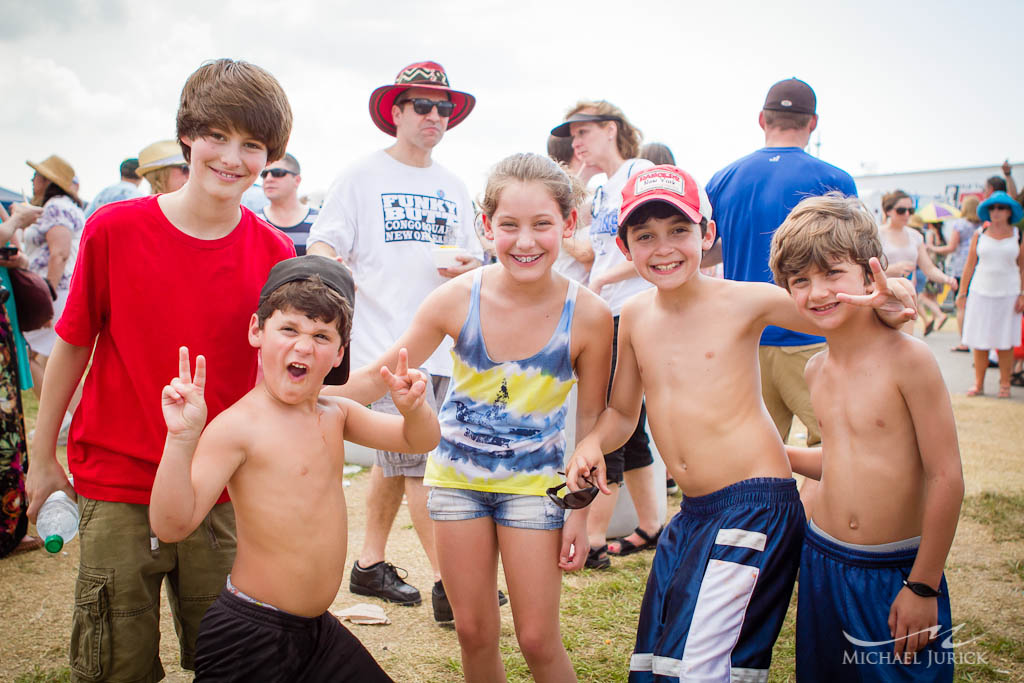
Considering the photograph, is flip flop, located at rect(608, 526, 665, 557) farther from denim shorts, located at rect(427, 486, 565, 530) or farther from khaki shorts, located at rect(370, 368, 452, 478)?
denim shorts, located at rect(427, 486, 565, 530)

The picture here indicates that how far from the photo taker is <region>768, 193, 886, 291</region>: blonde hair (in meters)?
2.23

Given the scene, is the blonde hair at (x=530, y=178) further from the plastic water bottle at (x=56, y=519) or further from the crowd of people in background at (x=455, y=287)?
the plastic water bottle at (x=56, y=519)

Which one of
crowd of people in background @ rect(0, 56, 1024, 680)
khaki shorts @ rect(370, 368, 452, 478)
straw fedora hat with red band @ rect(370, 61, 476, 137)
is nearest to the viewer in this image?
crowd of people in background @ rect(0, 56, 1024, 680)

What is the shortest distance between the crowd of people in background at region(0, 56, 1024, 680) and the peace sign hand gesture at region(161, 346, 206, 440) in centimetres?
52

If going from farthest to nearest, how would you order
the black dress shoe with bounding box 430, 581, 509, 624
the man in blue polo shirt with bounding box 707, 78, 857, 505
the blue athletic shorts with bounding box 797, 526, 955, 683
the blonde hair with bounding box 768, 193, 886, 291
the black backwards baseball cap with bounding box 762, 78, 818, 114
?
the black backwards baseball cap with bounding box 762, 78, 818, 114
the man in blue polo shirt with bounding box 707, 78, 857, 505
the black dress shoe with bounding box 430, 581, 509, 624
the blonde hair with bounding box 768, 193, 886, 291
the blue athletic shorts with bounding box 797, 526, 955, 683

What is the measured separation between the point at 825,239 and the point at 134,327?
220 cm

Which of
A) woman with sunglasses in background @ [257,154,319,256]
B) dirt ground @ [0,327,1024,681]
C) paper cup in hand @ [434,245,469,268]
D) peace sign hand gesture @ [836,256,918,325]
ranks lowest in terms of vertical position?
dirt ground @ [0,327,1024,681]

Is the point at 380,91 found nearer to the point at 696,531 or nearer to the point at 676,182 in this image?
the point at 676,182

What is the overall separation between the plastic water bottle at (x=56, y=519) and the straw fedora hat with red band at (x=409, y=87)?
2789 mm

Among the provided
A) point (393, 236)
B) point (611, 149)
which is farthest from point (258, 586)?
point (611, 149)

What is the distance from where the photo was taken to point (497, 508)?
2.47 m

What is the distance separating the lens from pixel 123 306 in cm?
219

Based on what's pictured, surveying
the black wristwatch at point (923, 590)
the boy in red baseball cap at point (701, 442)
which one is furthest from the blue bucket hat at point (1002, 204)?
the black wristwatch at point (923, 590)

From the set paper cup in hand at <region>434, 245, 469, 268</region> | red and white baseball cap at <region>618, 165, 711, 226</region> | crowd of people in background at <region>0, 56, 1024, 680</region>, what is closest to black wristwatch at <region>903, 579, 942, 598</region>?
crowd of people in background at <region>0, 56, 1024, 680</region>
